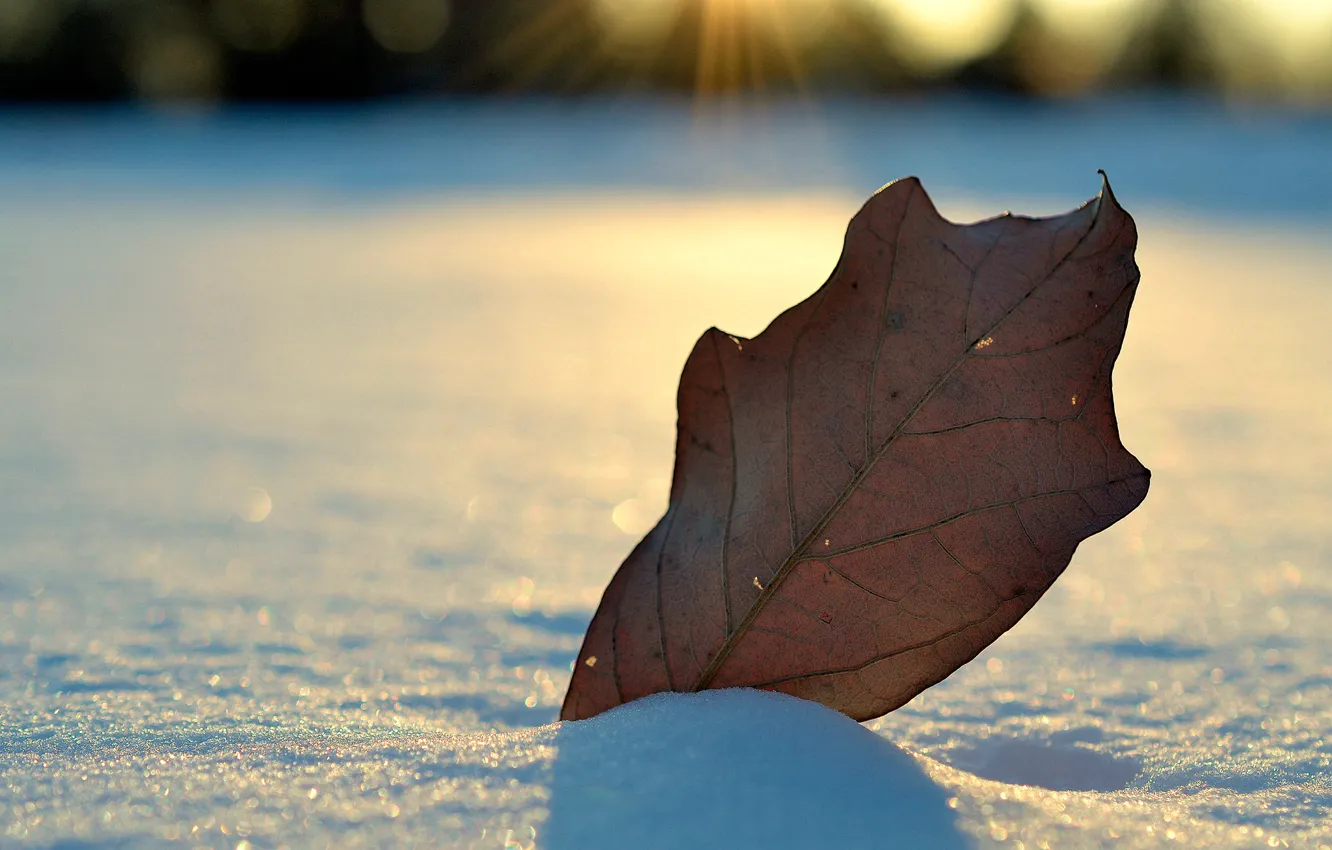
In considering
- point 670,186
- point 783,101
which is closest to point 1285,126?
point 783,101

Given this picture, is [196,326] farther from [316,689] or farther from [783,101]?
[783,101]

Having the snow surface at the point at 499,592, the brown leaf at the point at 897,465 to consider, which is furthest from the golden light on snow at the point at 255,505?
the brown leaf at the point at 897,465

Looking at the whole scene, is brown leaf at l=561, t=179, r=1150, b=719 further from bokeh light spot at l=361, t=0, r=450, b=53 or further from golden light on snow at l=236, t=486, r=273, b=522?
bokeh light spot at l=361, t=0, r=450, b=53

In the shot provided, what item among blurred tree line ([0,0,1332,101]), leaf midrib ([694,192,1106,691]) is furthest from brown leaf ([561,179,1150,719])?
blurred tree line ([0,0,1332,101])

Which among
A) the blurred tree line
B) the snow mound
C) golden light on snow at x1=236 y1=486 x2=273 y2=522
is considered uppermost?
the blurred tree line

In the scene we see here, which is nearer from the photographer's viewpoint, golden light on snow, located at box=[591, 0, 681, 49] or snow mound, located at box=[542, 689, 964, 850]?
snow mound, located at box=[542, 689, 964, 850]

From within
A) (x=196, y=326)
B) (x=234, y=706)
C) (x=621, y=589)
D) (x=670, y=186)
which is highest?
(x=670, y=186)

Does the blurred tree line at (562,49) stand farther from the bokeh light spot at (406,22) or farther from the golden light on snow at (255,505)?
the golden light on snow at (255,505)

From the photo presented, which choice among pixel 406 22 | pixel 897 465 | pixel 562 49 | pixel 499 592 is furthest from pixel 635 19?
pixel 897 465

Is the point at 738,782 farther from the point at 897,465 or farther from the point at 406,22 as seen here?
the point at 406,22
